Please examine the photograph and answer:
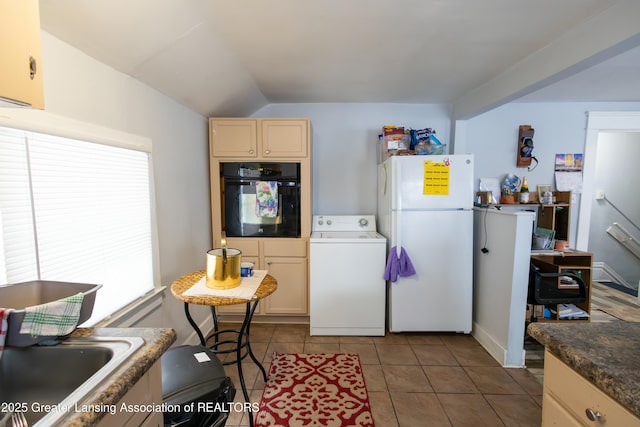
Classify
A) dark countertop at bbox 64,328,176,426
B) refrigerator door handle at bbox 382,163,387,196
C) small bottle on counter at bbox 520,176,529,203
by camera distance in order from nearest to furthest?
dark countertop at bbox 64,328,176,426
refrigerator door handle at bbox 382,163,387,196
small bottle on counter at bbox 520,176,529,203

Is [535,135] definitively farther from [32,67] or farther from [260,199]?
[32,67]

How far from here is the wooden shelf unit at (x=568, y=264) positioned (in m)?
2.37

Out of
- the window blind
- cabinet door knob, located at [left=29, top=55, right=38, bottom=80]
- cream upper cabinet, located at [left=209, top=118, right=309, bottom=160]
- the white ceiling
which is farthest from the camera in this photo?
cream upper cabinet, located at [left=209, top=118, right=309, bottom=160]

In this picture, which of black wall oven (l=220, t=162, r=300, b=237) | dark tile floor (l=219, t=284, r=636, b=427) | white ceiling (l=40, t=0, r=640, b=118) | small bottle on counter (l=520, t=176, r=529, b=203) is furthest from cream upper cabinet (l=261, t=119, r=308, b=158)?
small bottle on counter (l=520, t=176, r=529, b=203)

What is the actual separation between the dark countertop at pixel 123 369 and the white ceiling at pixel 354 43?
3.83 feet

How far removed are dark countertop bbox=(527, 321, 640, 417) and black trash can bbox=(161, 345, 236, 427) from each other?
4.18ft

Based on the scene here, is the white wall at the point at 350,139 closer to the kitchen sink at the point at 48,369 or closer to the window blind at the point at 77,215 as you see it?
the window blind at the point at 77,215

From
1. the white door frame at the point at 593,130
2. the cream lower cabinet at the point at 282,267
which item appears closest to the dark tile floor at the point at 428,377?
the cream lower cabinet at the point at 282,267

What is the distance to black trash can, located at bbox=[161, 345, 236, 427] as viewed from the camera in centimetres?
115

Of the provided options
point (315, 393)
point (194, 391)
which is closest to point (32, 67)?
point (194, 391)

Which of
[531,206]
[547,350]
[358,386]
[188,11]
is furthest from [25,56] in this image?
[531,206]

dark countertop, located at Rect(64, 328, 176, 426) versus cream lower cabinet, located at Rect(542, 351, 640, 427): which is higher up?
dark countertop, located at Rect(64, 328, 176, 426)

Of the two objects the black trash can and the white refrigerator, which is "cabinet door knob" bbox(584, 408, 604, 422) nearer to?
the black trash can

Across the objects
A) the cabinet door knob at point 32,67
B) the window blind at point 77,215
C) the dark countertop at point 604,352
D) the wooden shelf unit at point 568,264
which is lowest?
the wooden shelf unit at point 568,264
